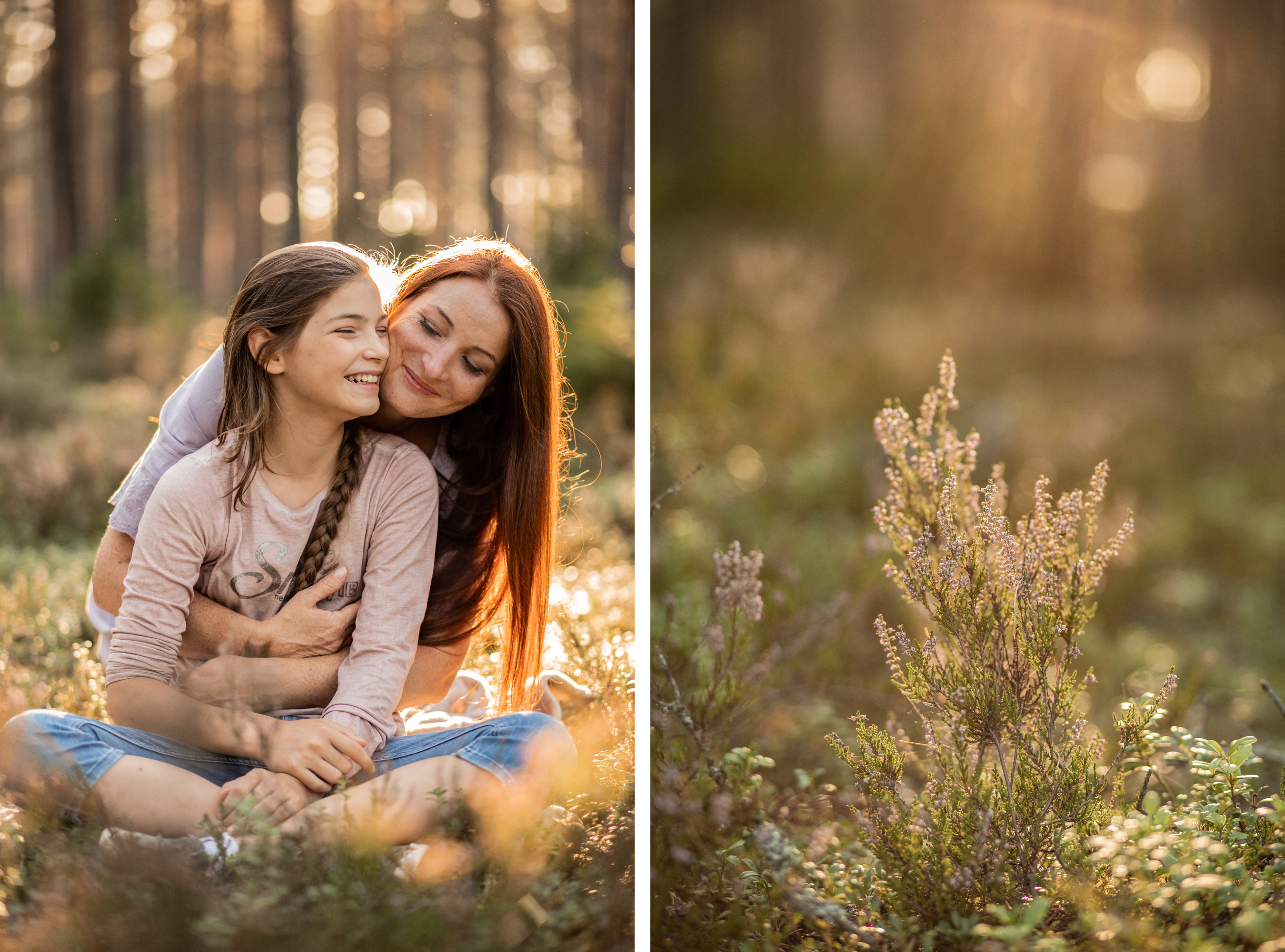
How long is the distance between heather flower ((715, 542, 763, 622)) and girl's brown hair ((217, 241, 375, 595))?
83 cm

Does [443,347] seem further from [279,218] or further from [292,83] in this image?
[279,218]

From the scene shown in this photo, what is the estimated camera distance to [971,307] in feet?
27.5

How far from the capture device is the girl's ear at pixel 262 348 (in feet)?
5.77

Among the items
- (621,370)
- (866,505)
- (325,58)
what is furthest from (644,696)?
(325,58)

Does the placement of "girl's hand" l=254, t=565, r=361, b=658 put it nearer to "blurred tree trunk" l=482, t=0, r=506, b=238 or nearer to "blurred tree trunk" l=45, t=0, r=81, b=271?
"blurred tree trunk" l=482, t=0, r=506, b=238

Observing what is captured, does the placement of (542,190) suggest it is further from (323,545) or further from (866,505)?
(323,545)

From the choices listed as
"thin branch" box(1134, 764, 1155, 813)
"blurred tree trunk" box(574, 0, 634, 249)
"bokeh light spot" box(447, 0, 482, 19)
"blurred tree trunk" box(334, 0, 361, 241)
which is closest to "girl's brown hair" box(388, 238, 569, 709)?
"thin branch" box(1134, 764, 1155, 813)

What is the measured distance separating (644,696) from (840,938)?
0.58 metres

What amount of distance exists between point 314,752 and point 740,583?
945 millimetres

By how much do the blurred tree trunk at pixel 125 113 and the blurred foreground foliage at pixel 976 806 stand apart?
1148 centimetres

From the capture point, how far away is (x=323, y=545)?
181 cm

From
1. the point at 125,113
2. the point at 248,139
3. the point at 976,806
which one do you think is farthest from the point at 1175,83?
the point at 248,139

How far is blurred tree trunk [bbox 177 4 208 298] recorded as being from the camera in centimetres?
1359

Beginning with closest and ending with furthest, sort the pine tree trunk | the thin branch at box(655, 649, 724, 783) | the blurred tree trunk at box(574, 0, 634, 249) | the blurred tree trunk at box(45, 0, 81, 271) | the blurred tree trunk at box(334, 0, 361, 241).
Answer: the thin branch at box(655, 649, 724, 783)
the blurred tree trunk at box(574, 0, 634, 249)
the pine tree trunk
the blurred tree trunk at box(45, 0, 81, 271)
the blurred tree trunk at box(334, 0, 361, 241)
